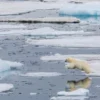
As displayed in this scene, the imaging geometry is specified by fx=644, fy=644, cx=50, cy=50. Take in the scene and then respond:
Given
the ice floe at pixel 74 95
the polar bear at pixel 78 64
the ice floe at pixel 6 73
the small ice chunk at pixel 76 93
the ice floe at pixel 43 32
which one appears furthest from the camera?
the ice floe at pixel 43 32

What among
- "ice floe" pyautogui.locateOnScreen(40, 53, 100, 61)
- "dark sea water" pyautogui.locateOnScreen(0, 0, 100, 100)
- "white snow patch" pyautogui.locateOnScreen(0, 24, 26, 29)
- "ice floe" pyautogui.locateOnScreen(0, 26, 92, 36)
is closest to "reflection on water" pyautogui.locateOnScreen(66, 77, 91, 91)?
"dark sea water" pyautogui.locateOnScreen(0, 0, 100, 100)

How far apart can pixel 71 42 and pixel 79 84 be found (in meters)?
3.61

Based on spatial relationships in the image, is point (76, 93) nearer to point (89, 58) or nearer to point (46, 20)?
point (89, 58)

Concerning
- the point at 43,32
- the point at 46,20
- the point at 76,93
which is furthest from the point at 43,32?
the point at 76,93

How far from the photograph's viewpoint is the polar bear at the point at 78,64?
7.40 m

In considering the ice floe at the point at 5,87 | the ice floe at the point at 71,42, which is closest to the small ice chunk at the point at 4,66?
the ice floe at the point at 5,87

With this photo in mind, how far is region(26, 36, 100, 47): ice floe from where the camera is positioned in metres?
9.89

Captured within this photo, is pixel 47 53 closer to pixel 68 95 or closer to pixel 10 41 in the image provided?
pixel 10 41

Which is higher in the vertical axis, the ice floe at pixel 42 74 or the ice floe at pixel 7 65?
the ice floe at pixel 7 65

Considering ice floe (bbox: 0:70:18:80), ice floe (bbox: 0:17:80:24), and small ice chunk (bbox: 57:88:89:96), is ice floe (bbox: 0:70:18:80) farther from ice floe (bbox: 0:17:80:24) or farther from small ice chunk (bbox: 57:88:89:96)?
ice floe (bbox: 0:17:80:24)

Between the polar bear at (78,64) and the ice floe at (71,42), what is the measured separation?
1.93 m

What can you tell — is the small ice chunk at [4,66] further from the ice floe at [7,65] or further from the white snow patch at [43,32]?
the white snow patch at [43,32]

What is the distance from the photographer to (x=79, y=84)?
6621mm

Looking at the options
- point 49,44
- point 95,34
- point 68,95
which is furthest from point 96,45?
point 68,95
